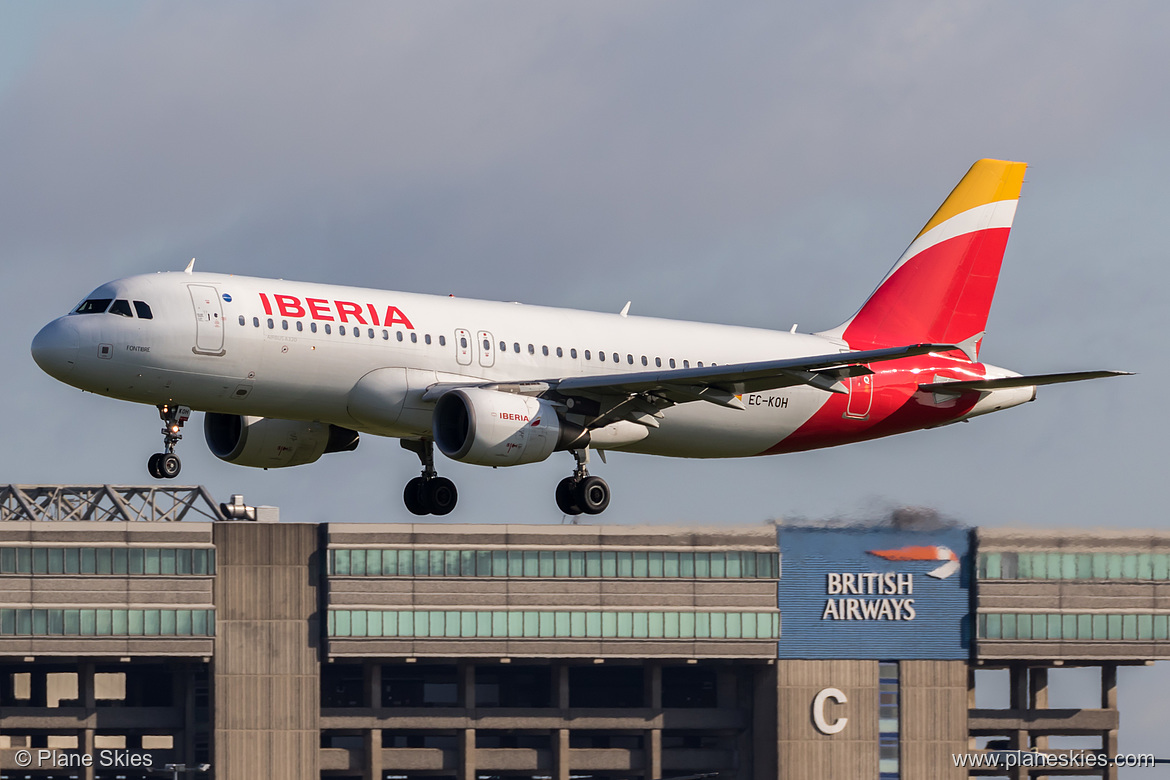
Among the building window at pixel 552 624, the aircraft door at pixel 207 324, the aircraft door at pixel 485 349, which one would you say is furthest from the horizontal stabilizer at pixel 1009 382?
the building window at pixel 552 624

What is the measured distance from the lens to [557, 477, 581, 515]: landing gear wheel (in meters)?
50.6

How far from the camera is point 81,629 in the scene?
125625 mm

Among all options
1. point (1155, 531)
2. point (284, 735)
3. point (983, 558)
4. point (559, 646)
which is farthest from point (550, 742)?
point (1155, 531)

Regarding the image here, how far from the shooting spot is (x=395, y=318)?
1884 inches

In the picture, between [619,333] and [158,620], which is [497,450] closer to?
[619,333]

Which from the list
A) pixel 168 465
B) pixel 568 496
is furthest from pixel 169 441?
pixel 568 496

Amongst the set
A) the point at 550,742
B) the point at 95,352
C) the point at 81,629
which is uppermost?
the point at 95,352

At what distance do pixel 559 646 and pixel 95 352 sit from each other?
86401 millimetres

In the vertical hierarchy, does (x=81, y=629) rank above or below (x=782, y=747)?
above

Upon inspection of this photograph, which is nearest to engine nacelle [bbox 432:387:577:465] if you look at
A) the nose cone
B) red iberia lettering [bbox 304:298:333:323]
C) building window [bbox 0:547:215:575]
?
red iberia lettering [bbox 304:298:333:323]

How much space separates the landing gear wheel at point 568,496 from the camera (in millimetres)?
50581

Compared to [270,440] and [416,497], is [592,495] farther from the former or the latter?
[270,440]

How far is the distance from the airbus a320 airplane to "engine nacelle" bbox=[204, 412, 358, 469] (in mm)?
53

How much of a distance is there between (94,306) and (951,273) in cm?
2679
